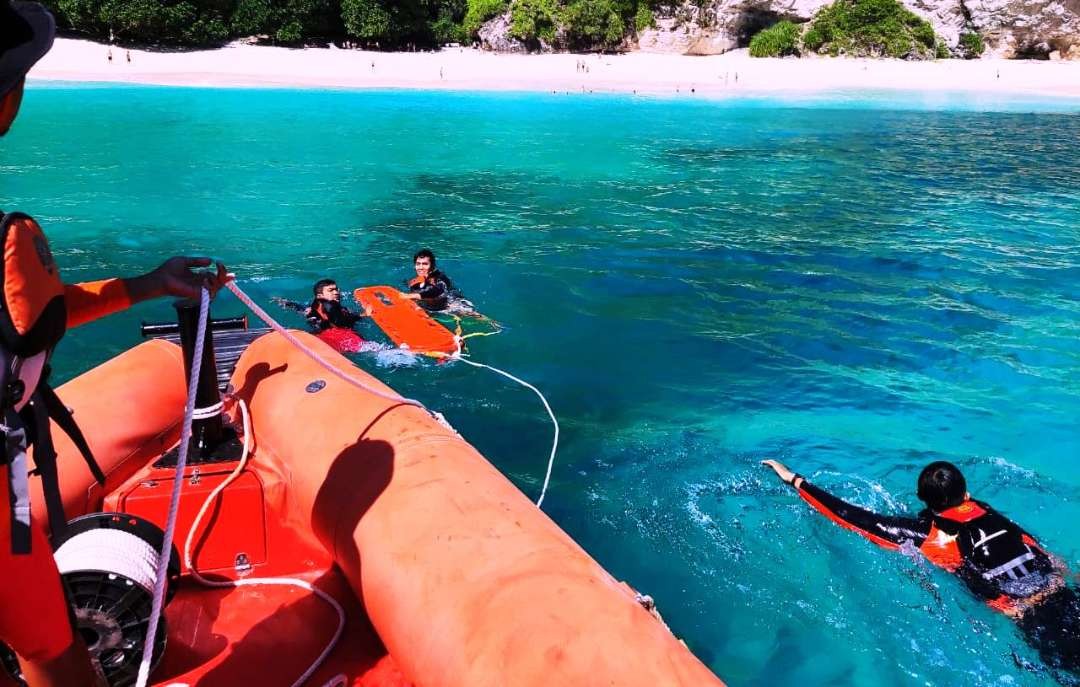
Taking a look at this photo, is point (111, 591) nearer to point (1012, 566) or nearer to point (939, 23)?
point (1012, 566)

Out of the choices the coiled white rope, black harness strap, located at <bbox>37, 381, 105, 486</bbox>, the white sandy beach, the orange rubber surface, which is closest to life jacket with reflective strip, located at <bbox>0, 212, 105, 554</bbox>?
black harness strap, located at <bbox>37, 381, 105, 486</bbox>

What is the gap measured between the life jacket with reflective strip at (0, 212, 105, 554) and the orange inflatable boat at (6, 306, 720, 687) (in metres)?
0.91

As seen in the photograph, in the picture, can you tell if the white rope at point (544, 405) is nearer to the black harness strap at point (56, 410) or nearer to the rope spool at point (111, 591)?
the rope spool at point (111, 591)

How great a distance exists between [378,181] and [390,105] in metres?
13.4

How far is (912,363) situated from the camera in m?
Result: 7.21

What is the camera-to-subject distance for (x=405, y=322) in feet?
23.9

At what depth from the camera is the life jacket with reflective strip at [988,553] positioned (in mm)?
3648

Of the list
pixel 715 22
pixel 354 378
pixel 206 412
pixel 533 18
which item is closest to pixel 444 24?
pixel 533 18

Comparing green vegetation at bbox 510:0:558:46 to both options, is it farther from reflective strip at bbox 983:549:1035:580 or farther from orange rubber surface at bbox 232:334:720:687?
reflective strip at bbox 983:549:1035:580

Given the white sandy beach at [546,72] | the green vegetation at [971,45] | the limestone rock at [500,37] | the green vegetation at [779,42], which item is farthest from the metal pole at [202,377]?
the green vegetation at [971,45]

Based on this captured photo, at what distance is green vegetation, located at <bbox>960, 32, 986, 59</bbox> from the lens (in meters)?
37.0

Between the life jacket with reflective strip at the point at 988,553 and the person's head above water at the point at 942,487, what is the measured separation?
0.04 metres

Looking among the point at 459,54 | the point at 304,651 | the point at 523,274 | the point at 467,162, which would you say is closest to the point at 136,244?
the point at 523,274

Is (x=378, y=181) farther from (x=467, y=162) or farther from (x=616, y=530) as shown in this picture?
(x=616, y=530)
